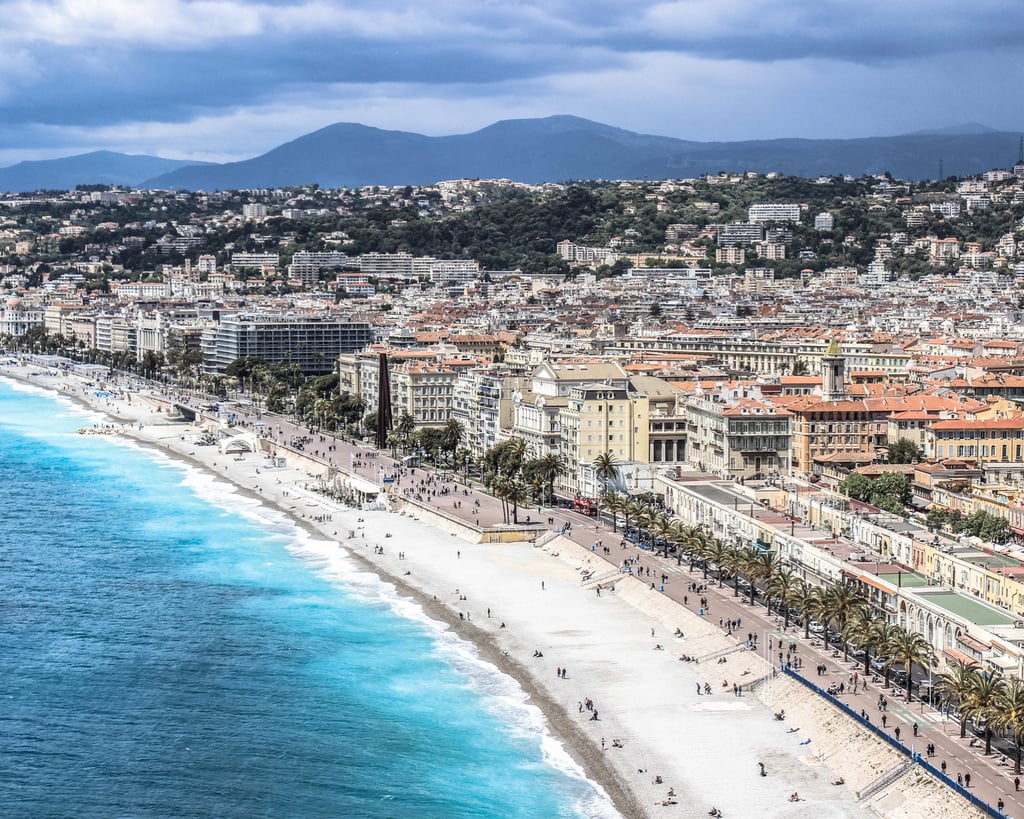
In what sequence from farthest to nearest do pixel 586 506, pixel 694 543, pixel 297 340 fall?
pixel 297 340 → pixel 586 506 → pixel 694 543

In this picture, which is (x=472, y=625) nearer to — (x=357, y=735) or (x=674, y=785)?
(x=357, y=735)

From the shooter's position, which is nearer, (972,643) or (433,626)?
(972,643)

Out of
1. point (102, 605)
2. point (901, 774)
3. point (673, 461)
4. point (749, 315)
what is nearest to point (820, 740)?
point (901, 774)

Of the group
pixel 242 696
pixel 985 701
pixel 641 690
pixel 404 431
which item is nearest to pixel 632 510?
pixel 641 690

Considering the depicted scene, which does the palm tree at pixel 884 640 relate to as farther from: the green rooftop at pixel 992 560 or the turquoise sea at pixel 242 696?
the turquoise sea at pixel 242 696

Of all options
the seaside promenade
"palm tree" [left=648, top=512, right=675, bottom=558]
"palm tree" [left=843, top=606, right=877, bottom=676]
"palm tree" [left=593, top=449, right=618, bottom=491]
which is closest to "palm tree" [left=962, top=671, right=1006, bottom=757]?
the seaside promenade

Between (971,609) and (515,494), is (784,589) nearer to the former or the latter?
(971,609)
